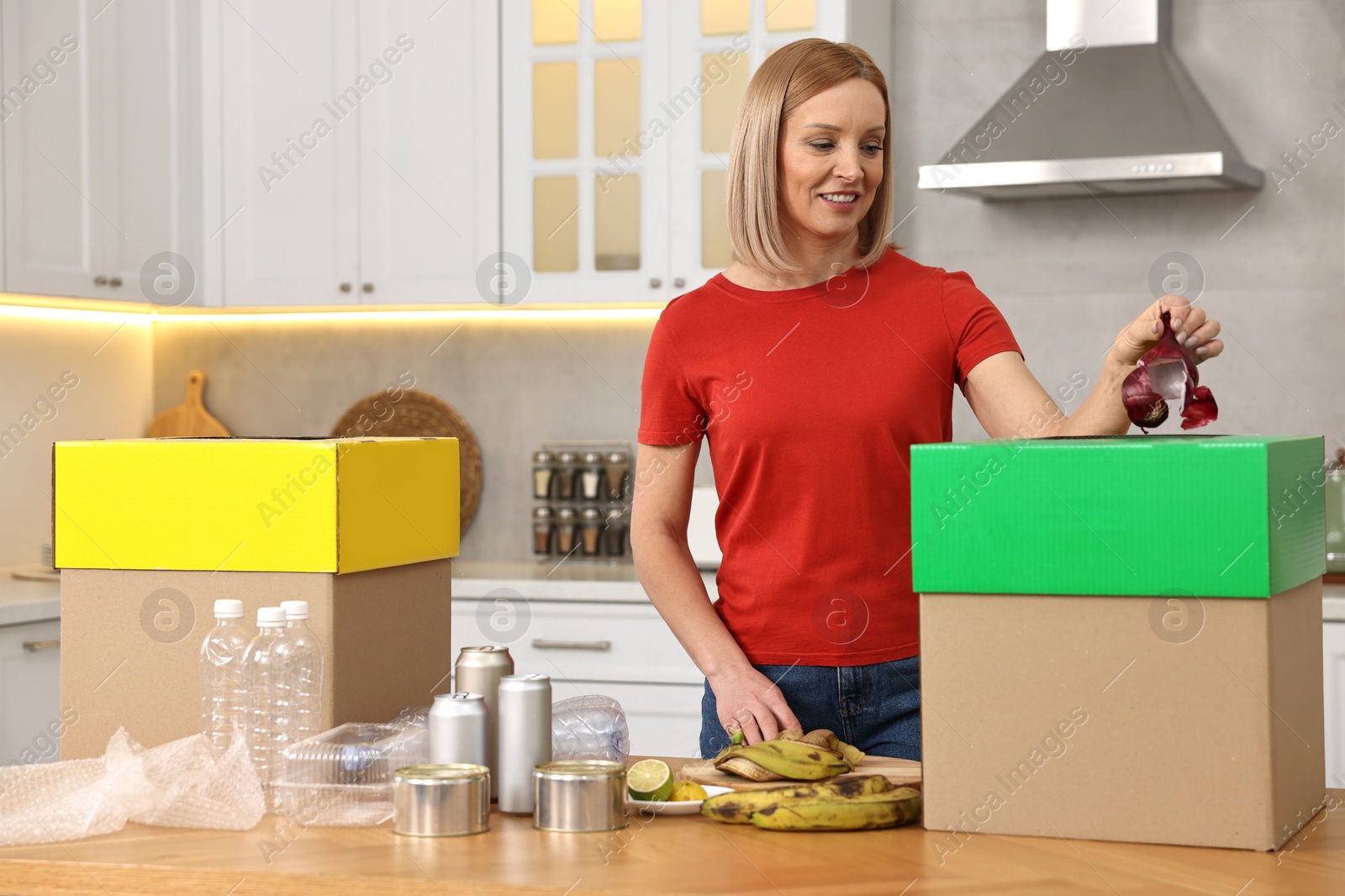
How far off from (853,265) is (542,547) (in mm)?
2092

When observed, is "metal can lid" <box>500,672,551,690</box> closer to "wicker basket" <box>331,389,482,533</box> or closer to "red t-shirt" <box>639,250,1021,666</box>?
"red t-shirt" <box>639,250,1021,666</box>

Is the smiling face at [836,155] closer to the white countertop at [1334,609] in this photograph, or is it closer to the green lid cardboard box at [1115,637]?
the green lid cardboard box at [1115,637]

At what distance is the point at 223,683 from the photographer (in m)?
1.26

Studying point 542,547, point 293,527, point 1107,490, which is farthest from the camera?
point 542,547

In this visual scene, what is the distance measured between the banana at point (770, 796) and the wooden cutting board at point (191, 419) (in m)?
2.87

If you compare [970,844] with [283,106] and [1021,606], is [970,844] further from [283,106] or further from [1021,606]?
[283,106]

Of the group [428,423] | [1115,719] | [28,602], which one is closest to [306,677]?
[1115,719]

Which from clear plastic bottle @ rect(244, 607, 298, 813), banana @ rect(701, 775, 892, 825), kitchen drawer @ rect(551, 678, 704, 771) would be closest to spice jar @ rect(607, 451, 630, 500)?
kitchen drawer @ rect(551, 678, 704, 771)

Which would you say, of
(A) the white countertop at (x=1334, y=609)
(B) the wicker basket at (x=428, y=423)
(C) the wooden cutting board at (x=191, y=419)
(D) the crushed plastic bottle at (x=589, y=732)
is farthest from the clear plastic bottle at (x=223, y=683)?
(C) the wooden cutting board at (x=191, y=419)

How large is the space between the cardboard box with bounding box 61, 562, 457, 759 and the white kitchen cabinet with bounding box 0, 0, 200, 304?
1838mm

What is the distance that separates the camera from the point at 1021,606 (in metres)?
1.04

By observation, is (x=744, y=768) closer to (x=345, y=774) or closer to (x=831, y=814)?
(x=831, y=814)

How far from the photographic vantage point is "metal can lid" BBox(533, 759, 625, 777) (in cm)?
106

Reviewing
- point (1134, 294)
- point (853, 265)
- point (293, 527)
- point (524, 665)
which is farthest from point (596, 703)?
point (1134, 294)
